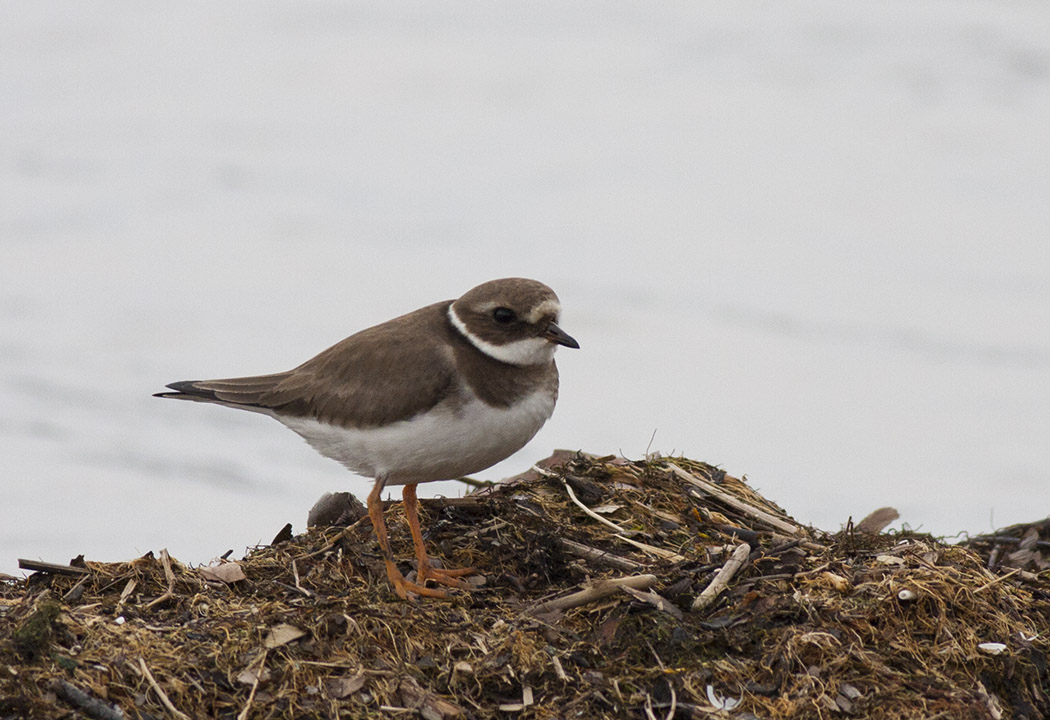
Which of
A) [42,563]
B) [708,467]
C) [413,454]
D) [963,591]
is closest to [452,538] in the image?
[413,454]

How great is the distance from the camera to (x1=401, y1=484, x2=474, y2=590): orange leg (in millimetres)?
6164

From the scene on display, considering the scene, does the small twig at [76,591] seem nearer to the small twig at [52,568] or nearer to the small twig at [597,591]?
the small twig at [52,568]

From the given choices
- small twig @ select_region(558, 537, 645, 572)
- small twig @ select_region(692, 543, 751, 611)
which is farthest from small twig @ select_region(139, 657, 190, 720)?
small twig @ select_region(692, 543, 751, 611)

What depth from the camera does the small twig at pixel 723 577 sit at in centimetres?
557

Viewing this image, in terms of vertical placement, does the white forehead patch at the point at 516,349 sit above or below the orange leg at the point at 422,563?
above

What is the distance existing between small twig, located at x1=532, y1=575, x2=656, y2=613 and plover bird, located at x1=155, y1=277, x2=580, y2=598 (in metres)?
0.64

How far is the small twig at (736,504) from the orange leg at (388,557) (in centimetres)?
166

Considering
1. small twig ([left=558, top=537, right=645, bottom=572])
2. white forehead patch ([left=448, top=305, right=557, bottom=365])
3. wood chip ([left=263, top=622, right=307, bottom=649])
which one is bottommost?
wood chip ([left=263, top=622, right=307, bottom=649])

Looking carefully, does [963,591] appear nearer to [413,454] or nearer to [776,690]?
[776,690]

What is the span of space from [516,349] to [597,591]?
154cm

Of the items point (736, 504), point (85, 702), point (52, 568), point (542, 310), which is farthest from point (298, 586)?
point (736, 504)

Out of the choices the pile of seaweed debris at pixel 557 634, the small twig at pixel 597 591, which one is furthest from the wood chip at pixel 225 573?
the small twig at pixel 597 591

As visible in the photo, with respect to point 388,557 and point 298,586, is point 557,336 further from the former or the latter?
point 298,586

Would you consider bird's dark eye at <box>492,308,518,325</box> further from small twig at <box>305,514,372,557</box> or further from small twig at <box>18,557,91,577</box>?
small twig at <box>18,557,91,577</box>
